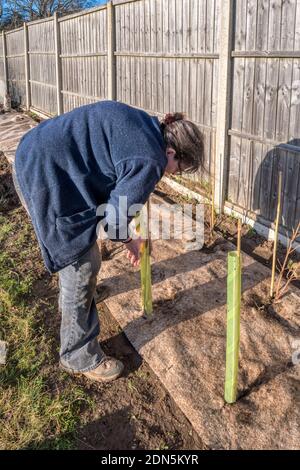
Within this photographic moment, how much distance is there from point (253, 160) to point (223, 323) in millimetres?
1747

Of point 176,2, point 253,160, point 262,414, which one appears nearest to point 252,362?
point 262,414

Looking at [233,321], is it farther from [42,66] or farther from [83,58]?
[42,66]

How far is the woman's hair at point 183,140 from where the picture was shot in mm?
2324

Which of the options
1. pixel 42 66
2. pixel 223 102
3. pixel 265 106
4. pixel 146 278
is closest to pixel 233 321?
pixel 146 278

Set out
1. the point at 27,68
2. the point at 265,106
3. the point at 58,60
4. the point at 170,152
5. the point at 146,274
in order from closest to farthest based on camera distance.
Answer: the point at 170,152, the point at 146,274, the point at 265,106, the point at 58,60, the point at 27,68

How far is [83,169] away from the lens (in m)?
2.35

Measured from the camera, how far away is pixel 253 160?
4367 millimetres

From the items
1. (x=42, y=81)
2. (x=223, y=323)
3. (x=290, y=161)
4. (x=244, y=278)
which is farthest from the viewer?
(x=42, y=81)

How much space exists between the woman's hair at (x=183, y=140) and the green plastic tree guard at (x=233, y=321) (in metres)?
0.49

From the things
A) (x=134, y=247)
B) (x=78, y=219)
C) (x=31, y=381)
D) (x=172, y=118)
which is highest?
(x=172, y=118)

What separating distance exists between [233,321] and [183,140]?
0.85m

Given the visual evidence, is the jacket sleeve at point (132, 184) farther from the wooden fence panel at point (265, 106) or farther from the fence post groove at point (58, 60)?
the fence post groove at point (58, 60)

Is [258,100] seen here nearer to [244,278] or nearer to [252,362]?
[244,278]

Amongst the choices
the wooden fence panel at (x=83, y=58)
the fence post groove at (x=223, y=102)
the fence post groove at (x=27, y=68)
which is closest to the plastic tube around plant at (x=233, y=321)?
the fence post groove at (x=223, y=102)
